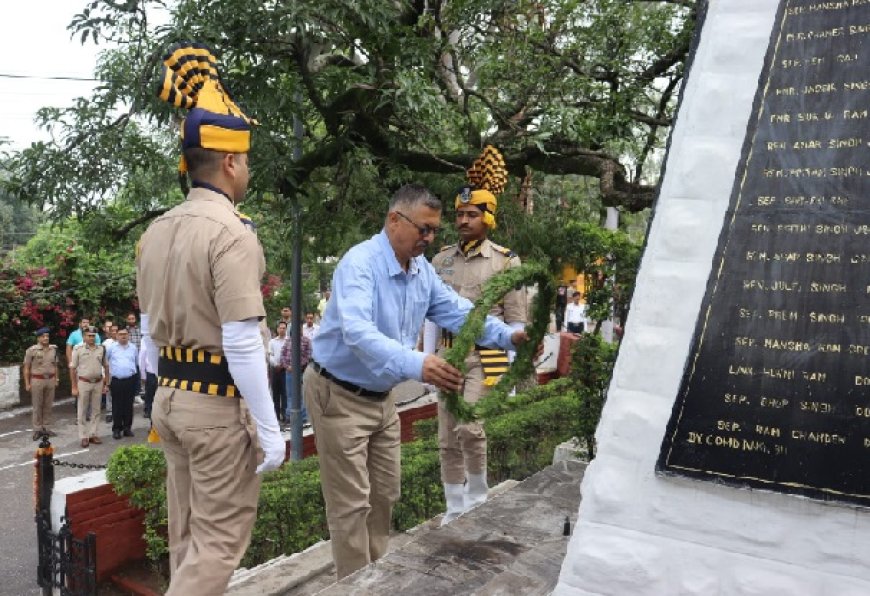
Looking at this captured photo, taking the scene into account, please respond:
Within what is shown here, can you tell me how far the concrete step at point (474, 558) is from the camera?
354 cm

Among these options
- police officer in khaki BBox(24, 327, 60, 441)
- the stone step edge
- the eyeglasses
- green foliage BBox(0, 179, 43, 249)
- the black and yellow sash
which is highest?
green foliage BBox(0, 179, 43, 249)

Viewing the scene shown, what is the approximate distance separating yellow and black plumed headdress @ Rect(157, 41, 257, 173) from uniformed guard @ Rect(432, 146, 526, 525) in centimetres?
220

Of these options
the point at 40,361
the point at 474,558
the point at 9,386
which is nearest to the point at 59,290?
the point at 9,386

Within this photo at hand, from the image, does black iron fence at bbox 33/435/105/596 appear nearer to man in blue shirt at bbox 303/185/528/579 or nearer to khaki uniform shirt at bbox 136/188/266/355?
man in blue shirt at bbox 303/185/528/579

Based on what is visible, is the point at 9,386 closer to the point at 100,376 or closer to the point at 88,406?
the point at 88,406

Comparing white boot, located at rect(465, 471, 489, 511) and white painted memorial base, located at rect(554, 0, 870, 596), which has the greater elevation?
white painted memorial base, located at rect(554, 0, 870, 596)

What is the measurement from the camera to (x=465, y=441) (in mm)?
5234

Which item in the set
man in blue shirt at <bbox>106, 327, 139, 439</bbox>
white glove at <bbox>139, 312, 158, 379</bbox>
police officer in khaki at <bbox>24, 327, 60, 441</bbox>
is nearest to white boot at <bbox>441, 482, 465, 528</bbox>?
white glove at <bbox>139, 312, 158, 379</bbox>

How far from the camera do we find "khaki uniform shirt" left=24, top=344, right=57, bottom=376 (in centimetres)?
1234

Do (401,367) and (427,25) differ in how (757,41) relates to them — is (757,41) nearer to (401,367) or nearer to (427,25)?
(401,367)

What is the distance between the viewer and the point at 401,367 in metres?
3.48

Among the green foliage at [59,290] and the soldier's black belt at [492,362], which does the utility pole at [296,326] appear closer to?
the soldier's black belt at [492,362]

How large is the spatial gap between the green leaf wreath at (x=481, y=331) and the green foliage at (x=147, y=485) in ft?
11.8

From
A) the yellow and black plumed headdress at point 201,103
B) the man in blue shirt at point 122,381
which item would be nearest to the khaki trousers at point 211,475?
the yellow and black plumed headdress at point 201,103
